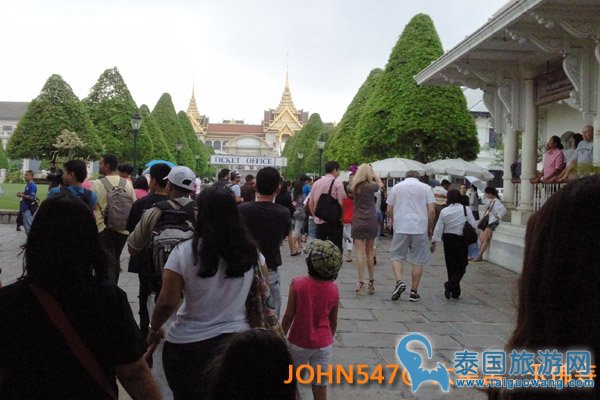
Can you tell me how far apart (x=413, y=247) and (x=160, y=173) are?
4565 mm

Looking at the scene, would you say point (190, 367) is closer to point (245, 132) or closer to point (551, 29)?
point (551, 29)

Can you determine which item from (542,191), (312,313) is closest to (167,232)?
(312,313)

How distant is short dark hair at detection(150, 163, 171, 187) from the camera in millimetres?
5059

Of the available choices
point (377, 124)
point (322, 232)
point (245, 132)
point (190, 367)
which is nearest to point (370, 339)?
point (322, 232)

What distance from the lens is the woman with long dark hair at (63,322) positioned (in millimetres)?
2152

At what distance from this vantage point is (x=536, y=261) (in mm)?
1550

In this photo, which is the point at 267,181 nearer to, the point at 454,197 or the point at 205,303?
the point at 205,303

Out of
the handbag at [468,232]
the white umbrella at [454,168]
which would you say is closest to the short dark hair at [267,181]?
the handbag at [468,232]

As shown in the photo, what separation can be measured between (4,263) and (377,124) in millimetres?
14736

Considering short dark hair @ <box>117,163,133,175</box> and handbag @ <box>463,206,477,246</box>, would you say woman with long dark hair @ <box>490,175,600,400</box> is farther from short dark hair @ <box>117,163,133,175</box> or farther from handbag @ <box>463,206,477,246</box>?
handbag @ <box>463,206,477,246</box>

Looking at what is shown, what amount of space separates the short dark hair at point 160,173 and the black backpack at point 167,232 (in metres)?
0.92

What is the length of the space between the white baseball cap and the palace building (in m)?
121

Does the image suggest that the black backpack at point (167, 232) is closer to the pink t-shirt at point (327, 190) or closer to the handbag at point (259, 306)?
the handbag at point (259, 306)

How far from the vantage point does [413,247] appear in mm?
8586
